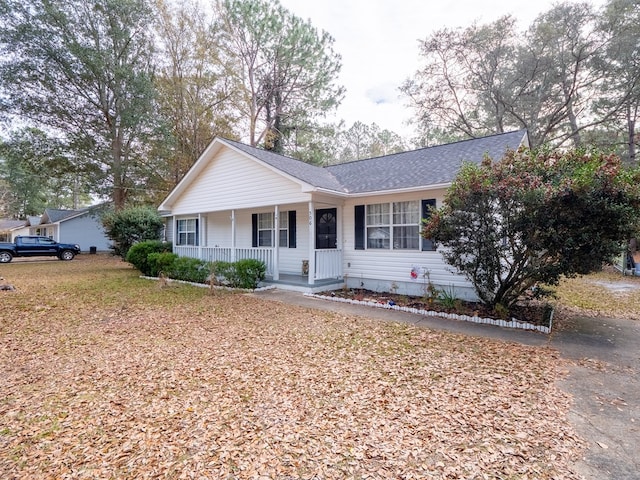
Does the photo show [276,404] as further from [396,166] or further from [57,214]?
[57,214]

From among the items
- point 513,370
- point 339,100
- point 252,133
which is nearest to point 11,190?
point 252,133

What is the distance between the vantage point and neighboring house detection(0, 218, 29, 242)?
40094mm

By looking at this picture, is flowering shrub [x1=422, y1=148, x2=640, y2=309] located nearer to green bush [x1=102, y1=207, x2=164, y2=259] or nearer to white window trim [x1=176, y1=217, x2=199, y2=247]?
white window trim [x1=176, y1=217, x2=199, y2=247]

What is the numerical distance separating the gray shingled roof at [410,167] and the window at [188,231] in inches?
202

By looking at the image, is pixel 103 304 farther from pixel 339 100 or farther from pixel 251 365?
pixel 339 100

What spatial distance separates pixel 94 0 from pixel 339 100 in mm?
16140

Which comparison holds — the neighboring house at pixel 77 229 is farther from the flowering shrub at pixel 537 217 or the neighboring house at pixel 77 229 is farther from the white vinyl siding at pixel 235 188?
the flowering shrub at pixel 537 217

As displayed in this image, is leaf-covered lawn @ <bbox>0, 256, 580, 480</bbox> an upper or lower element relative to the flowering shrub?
lower

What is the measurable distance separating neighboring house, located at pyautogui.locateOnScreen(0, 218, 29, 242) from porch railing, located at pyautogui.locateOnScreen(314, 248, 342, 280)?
44973 millimetres

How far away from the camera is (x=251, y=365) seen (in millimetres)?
4270

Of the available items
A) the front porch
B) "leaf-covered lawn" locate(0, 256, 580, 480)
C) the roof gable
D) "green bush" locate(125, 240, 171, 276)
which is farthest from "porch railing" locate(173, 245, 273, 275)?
"leaf-covered lawn" locate(0, 256, 580, 480)

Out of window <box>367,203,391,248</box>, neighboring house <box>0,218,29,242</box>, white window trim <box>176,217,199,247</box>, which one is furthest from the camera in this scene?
neighboring house <box>0,218,29,242</box>

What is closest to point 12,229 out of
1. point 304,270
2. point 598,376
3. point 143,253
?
A: point 143,253

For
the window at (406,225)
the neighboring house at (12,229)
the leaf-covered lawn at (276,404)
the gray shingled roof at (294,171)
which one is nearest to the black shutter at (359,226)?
the gray shingled roof at (294,171)
